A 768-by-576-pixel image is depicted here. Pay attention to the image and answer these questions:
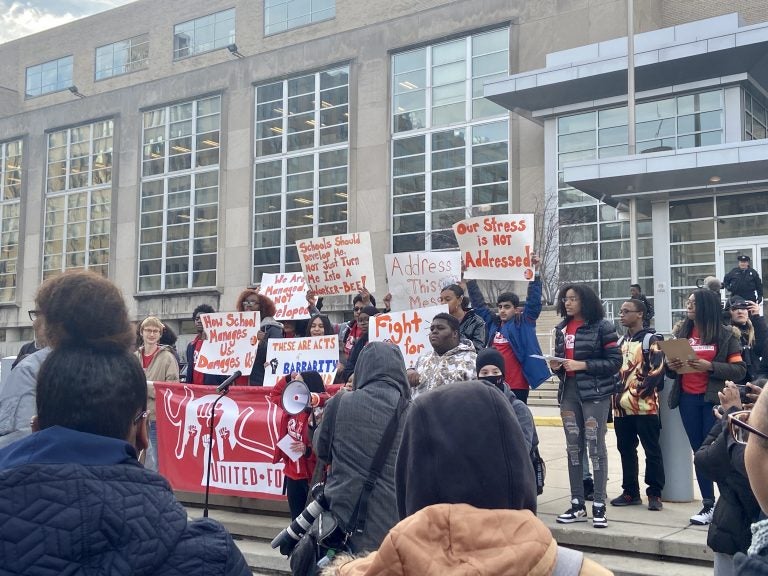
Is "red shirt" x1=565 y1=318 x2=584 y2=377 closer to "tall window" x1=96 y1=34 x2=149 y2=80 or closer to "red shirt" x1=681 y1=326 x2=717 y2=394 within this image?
"red shirt" x1=681 y1=326 x2=717 y2=394

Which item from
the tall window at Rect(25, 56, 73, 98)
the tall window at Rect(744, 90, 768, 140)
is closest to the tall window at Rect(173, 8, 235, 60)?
the tall window at Rect(25, 56, 73, 98)

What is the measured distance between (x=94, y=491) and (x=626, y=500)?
685 centimetres

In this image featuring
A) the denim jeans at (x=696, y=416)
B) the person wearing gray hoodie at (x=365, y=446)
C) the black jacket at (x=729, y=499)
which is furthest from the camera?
the denim jeans at (x=696, y=416)

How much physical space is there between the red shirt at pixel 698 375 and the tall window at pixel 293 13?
107ft

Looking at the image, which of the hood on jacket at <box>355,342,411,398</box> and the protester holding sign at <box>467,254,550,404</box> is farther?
the protester holding sign at <box>467,254,550,404</box>

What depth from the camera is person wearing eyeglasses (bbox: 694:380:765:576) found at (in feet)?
12.9

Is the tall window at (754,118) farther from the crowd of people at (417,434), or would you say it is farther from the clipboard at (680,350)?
the clipboard at (680,350)

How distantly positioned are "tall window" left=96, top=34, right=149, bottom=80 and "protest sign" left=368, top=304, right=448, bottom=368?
38701mm

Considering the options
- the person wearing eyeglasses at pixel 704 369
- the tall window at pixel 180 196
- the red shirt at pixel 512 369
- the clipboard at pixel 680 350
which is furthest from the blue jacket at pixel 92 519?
the tall window at pixel 180 196

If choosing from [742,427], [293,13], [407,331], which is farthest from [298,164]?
[742,427]

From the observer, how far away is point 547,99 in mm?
26734

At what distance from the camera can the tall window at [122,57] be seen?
44.1m

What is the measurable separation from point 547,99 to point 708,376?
20648 millimetres

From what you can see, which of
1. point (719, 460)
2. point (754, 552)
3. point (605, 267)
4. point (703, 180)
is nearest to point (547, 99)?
point (605, 267)
